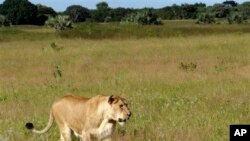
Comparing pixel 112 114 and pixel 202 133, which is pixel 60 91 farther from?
pixel 112 114

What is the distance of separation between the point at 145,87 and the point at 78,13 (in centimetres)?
15361

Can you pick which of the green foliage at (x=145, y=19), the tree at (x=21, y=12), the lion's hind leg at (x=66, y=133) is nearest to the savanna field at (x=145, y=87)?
the lion's hind leg at (x=66, y=133)

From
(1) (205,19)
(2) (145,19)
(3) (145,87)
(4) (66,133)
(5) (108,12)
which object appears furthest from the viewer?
(5) (108,12)

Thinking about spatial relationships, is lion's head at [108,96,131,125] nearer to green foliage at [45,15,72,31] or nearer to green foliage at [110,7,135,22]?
green foliage at [45,15,72,31]

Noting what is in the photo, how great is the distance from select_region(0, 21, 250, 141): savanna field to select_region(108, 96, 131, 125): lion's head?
5.75ft

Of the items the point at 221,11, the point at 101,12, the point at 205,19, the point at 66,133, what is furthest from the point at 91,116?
the point at 101,12

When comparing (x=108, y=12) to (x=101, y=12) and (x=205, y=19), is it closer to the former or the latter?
(x=101, y=12)

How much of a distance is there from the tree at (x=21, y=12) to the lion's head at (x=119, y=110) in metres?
127

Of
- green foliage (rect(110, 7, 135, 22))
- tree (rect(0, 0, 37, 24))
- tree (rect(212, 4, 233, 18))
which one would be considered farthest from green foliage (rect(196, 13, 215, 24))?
green foliage (rect(110, 7, 135, 22))

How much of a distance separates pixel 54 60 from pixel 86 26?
32.7 meters

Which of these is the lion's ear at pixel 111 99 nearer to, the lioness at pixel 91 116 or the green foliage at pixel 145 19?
the lioness at pixel 91 116

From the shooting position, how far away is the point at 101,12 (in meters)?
165

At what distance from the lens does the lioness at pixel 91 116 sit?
793 centimetres

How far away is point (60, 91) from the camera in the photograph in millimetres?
16906
